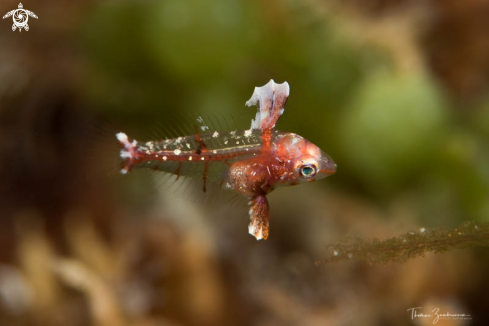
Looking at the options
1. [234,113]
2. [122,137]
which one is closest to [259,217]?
[122,137]

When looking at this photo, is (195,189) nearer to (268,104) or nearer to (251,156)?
(251,156)

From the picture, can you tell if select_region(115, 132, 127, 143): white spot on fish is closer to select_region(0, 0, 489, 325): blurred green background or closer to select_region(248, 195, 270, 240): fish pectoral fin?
select_region(248, 195, 270, 240): fish pectoral fin

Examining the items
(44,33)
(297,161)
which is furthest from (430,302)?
(44,33)

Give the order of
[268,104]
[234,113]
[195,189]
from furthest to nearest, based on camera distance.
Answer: [234,113], [195,189], [268,104]

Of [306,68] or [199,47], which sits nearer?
[199,47]

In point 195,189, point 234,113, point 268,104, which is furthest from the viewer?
point 234,113

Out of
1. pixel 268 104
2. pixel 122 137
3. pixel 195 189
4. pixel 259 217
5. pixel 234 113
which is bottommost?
pixel 259 217

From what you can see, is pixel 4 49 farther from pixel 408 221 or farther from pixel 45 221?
pixel 408 221
